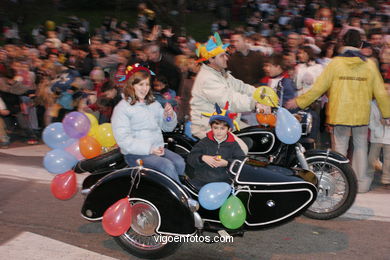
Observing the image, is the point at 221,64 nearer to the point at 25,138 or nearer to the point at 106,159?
the point at 106,159

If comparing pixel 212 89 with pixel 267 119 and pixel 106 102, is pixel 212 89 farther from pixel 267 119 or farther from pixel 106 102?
pixel 106 102

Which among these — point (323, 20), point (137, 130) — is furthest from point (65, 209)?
point (323, 20)

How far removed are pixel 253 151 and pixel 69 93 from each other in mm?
5493

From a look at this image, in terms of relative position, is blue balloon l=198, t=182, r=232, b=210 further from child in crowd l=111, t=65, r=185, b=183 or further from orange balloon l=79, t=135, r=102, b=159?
orange balloon l=79, t=135, r=102, b=159

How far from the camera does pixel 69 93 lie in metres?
10.3

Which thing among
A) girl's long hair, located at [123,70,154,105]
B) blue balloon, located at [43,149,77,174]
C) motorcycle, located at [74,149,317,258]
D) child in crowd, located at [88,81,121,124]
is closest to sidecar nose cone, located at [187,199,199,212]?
motorcycle, located at [74,149,317,258]

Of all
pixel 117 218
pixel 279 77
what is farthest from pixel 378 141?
pixel 117 218

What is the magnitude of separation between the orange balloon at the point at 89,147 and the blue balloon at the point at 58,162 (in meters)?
0.15

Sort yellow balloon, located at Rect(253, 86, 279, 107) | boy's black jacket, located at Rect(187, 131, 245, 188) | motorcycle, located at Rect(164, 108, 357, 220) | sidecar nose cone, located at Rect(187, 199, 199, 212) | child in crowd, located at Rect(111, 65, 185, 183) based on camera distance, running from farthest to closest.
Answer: motorcycle, located at Rect(164, 108, 357, 220), yellow balloon, located at Rect(253, 86, 279, 107), boy's black jacket, located at Rect(187, 131, 245, 188), child in crowd, located at Rect(111, 65, 185, 183), sidecar nose cone, located at Rect(187, 199, 199, 212)

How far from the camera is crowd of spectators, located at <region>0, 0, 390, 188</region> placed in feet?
27.1

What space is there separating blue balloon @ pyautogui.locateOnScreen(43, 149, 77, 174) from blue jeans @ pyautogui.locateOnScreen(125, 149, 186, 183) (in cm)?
70

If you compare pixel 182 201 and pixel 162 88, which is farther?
pixel 162 88

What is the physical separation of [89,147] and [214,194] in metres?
1.53

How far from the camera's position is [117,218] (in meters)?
4.62
